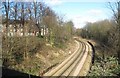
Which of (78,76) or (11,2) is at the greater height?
(11,2)

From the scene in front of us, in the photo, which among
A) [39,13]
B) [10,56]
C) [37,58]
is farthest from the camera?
[39,13]

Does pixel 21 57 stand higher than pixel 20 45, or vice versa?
pixel 20 45

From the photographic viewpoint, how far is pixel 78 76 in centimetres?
2227

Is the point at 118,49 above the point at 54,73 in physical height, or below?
above

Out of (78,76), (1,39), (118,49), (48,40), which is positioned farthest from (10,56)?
(48,40)

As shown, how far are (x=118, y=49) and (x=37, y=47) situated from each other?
10.3m

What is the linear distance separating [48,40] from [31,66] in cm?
1602

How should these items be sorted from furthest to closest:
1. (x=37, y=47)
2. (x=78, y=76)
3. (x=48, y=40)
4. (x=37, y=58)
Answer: (x=48, y=40), (x=37, y=47), (x=37, y=58), (x=78, y=76)

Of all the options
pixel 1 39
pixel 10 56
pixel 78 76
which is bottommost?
pixel 78 76

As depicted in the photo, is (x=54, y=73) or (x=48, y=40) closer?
(x=54, y=73)

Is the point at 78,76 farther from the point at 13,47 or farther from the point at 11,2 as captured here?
the point at 11,2

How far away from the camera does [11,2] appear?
27.8 meters

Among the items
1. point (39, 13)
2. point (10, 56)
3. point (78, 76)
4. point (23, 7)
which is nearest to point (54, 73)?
point (78, 76)

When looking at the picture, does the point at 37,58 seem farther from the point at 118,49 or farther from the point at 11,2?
the point at 118,49
